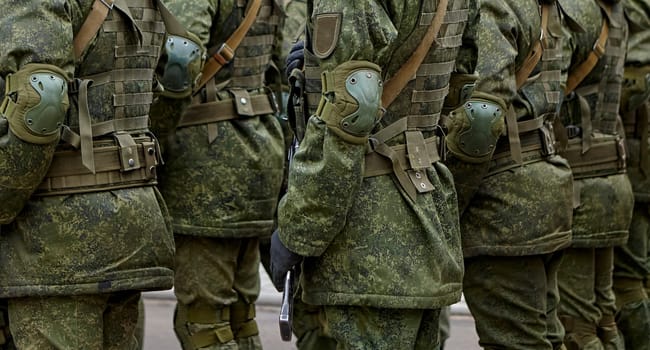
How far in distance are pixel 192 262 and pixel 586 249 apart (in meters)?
1.98

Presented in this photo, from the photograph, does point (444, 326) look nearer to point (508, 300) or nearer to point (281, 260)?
point (508, 300)

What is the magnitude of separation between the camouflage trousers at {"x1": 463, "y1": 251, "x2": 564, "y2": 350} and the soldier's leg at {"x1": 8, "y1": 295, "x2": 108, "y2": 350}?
1937 mm

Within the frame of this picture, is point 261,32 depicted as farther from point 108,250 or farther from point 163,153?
point 108,250

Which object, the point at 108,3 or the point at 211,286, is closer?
the point at 108,3

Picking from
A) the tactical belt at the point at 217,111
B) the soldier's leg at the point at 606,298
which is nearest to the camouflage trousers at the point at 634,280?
the soldier's leg at the point at 606,298

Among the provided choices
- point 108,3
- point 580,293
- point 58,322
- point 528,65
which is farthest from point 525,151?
point 58,322

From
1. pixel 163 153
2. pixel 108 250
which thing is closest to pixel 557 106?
pixel 163 153

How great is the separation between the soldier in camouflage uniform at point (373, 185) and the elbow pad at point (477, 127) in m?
0.79

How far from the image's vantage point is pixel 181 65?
20.2 feet

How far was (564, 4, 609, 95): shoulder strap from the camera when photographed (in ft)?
22.4

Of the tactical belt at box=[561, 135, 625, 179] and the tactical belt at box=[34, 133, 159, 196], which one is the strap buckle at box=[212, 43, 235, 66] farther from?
the tactical belt at box=[561, 135, 625, 179]

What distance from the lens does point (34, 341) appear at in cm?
493

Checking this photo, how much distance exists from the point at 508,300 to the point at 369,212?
1605mm

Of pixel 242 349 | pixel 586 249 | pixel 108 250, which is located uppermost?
pixel 108 250
